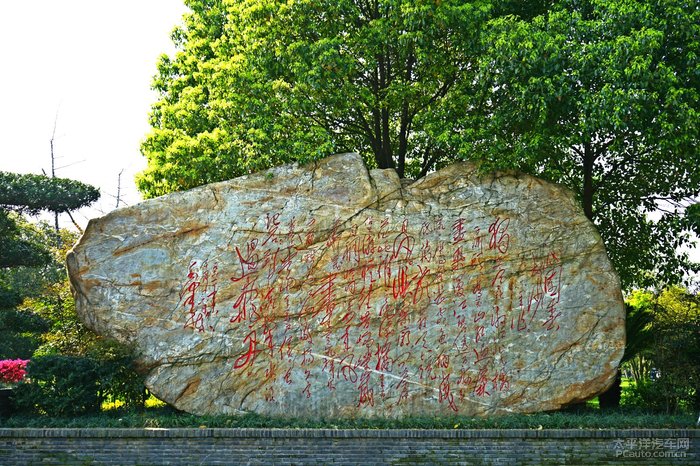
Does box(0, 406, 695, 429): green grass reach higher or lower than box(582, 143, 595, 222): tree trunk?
lower

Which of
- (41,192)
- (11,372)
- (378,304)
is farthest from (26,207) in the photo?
(378,304)

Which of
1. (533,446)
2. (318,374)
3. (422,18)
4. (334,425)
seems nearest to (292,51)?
(422,18)

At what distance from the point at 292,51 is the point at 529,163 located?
165 inches

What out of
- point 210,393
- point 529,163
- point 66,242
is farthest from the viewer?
point 66,242

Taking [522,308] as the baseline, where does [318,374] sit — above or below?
below

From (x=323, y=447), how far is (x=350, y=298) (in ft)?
7.33

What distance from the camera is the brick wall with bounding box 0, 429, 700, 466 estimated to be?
9.66 metres

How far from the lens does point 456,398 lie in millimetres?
10734

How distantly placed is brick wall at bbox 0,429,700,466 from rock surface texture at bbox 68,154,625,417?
0.93 m

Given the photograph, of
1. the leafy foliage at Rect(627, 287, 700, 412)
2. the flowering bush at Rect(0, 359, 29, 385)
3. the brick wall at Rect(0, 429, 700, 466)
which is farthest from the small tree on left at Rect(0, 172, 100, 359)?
the leafy foliage at Rect(627, 287, 700, 412)

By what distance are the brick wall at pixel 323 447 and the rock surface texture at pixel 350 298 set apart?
93 cm

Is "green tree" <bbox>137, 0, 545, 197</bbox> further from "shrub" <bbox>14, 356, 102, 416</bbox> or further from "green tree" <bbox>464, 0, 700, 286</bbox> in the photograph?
"shrub" <bbox>14, 356, 102, 416</bbox>

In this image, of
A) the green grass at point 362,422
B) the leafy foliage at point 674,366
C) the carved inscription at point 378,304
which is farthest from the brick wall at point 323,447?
the leafy foliage at point 674,366

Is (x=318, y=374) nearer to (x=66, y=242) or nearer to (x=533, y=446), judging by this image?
(x=533, y=446)
